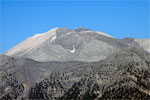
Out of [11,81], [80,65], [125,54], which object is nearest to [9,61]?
[11,81]

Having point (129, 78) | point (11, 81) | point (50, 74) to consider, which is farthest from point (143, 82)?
point (11, 81)

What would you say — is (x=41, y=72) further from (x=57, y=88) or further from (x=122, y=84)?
(x=122, y=84)

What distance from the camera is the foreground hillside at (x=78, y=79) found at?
117 meters

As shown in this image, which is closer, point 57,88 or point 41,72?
point 57,88

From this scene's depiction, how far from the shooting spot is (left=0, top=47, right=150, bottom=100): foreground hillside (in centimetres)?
11694

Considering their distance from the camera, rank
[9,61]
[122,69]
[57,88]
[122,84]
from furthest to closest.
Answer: [9,61] → [57,88] → [122,69] → [122,84]

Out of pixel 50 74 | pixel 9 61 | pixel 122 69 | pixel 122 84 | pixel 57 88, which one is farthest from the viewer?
pixel 9 61

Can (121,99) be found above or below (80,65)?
below

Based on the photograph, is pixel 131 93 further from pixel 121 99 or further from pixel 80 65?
pixel 80 65

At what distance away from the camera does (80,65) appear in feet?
569

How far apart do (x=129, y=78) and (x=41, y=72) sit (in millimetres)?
61055

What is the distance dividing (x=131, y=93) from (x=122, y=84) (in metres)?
6.69

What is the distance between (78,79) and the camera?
5723 inches

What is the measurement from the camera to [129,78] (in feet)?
389
